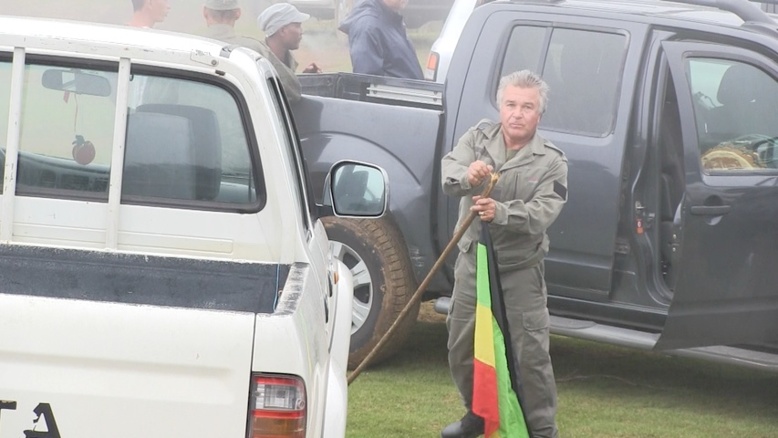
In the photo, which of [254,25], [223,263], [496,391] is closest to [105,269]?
[223,263]

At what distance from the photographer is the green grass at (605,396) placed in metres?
6.16

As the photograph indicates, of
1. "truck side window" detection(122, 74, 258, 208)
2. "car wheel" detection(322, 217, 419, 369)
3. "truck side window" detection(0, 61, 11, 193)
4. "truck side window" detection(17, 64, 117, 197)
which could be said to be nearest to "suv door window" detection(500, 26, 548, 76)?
"car wheel" detection(322, 217, 419, 369)

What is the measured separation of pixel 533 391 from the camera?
5.70 m

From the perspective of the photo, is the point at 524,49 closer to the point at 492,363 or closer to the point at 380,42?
the point at 492,363

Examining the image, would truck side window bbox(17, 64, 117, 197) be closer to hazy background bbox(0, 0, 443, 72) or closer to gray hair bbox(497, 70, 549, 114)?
gray hair bbox(497, 70, 549, 114)

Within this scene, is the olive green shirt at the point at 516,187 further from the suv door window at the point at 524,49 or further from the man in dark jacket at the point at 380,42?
the man in dark jacket at the point at 380,42

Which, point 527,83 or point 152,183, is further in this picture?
point 527,83

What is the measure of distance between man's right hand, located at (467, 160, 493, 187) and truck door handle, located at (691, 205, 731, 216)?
1.20 m

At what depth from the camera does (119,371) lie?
9.32ft

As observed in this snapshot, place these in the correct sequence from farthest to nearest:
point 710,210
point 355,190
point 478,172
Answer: point 710,210
point 478,172
point 355,190

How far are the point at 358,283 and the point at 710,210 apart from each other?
1.87 metres

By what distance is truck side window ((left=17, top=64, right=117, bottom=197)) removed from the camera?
3684mm

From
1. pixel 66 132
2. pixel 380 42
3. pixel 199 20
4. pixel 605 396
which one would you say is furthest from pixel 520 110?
pixel 199 20

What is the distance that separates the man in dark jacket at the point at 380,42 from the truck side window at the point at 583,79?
2964mm
